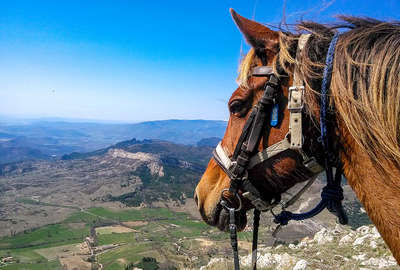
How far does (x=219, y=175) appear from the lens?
7.66ft

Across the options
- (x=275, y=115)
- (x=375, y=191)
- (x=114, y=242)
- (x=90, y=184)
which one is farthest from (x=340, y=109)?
(x=90, y=184)

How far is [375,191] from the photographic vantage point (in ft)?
5.21

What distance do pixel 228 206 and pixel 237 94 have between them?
97 cm

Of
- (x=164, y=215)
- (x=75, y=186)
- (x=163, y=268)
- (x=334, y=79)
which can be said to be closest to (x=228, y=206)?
(x=334, y=79)

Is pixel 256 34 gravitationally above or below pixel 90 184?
above

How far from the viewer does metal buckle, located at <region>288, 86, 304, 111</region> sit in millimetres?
1737

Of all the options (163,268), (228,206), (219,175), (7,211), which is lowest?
(7,211)

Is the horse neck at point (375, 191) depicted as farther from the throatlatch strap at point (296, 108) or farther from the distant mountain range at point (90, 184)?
the distant mountain range at point (90, 184)

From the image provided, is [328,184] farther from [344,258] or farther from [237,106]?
[344,258]

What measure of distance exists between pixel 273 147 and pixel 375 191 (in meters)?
0.67

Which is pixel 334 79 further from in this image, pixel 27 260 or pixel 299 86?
pixel 27 260

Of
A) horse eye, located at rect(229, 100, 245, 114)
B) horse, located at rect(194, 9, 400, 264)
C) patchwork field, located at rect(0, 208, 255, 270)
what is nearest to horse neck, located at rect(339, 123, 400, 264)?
horse, located at rect(194, 9, 400, 264)

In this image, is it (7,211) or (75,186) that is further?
(75,186)

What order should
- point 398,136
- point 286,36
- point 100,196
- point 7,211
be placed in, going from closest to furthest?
1. point 398,136
2. point 286,36
3. point 7,211
4. point 100,196
